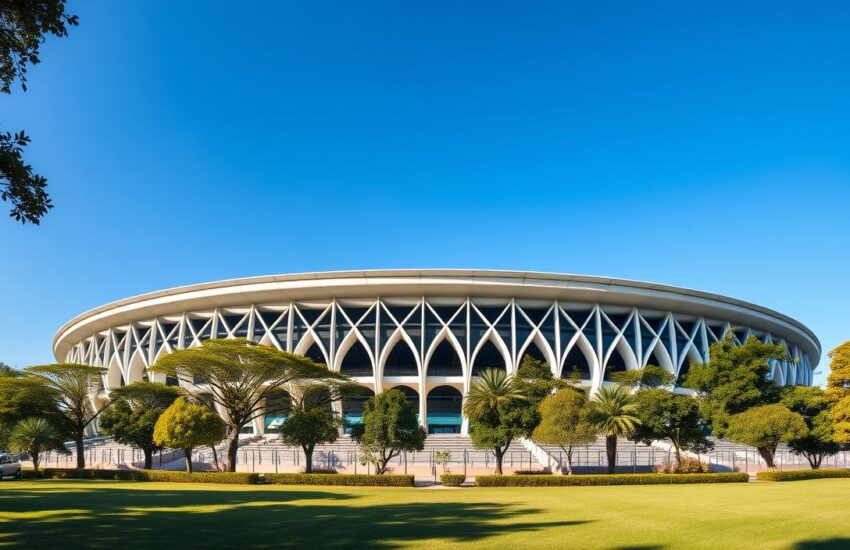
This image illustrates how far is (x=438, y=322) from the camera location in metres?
57.0

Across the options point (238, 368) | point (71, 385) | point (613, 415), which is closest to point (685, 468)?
point (613, 415)

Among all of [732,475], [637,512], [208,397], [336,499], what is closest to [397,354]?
[208,397]

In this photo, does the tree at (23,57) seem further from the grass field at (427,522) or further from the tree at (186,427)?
the tree at (186,427)

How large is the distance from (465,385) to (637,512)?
38.0m

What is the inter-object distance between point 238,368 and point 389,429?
31.3ft

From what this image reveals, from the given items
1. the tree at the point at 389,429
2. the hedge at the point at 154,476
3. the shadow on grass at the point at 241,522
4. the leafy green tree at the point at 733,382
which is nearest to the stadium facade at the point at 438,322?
the leafy green tree at the point at 733,382

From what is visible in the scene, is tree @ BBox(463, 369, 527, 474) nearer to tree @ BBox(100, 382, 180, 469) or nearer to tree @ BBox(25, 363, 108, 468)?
tree @ BBox(100, 382, 180, 469)

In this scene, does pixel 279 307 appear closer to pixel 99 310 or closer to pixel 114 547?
pixel 99 310

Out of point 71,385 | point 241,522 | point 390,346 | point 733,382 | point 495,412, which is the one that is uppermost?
point 390,346

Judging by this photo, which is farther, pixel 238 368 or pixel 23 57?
pixel 238 368

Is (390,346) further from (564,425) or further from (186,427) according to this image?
(564,425)

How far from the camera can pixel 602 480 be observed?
30.0 m

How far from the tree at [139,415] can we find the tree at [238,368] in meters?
3.26

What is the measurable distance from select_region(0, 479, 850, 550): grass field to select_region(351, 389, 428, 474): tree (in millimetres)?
13318
